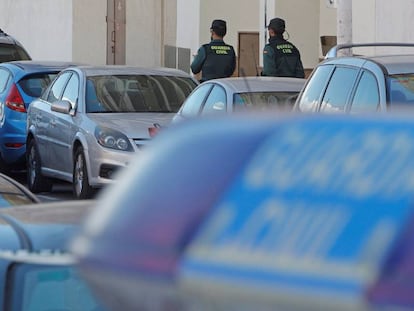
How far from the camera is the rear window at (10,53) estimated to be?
59.7 ft

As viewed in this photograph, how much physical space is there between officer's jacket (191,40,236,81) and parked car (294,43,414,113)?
621 centimetres

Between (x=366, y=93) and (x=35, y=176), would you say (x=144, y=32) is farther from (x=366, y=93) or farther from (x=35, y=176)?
(x=366, y=93)

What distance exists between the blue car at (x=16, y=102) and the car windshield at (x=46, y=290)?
11.5 metres

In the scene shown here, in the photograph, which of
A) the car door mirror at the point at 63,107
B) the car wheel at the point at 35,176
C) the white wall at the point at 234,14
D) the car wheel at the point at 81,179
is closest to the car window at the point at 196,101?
the car wheel at the point at 81,179

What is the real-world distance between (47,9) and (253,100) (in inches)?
578

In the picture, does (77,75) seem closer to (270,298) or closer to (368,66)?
(368,66)

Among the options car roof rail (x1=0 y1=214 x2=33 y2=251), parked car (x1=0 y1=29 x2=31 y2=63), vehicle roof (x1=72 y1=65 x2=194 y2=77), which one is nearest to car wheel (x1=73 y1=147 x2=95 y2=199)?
vehicle roof (x1=72 y1=65 x2=194 y2=77)

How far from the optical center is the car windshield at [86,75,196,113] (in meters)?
13.0

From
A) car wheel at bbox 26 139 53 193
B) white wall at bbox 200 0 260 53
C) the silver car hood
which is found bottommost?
car wheel at bbox 26 139 53 193

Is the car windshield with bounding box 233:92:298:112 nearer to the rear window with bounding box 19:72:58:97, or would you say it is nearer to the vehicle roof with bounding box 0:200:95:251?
the rear window with bounding box 19:72:58:97

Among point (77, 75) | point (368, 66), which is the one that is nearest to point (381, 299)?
point (368, 66)

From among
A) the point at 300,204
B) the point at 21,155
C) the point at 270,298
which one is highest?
the point at 300,204

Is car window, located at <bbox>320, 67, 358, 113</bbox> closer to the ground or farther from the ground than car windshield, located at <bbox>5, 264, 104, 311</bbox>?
farther from the ground

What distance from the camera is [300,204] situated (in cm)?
160
